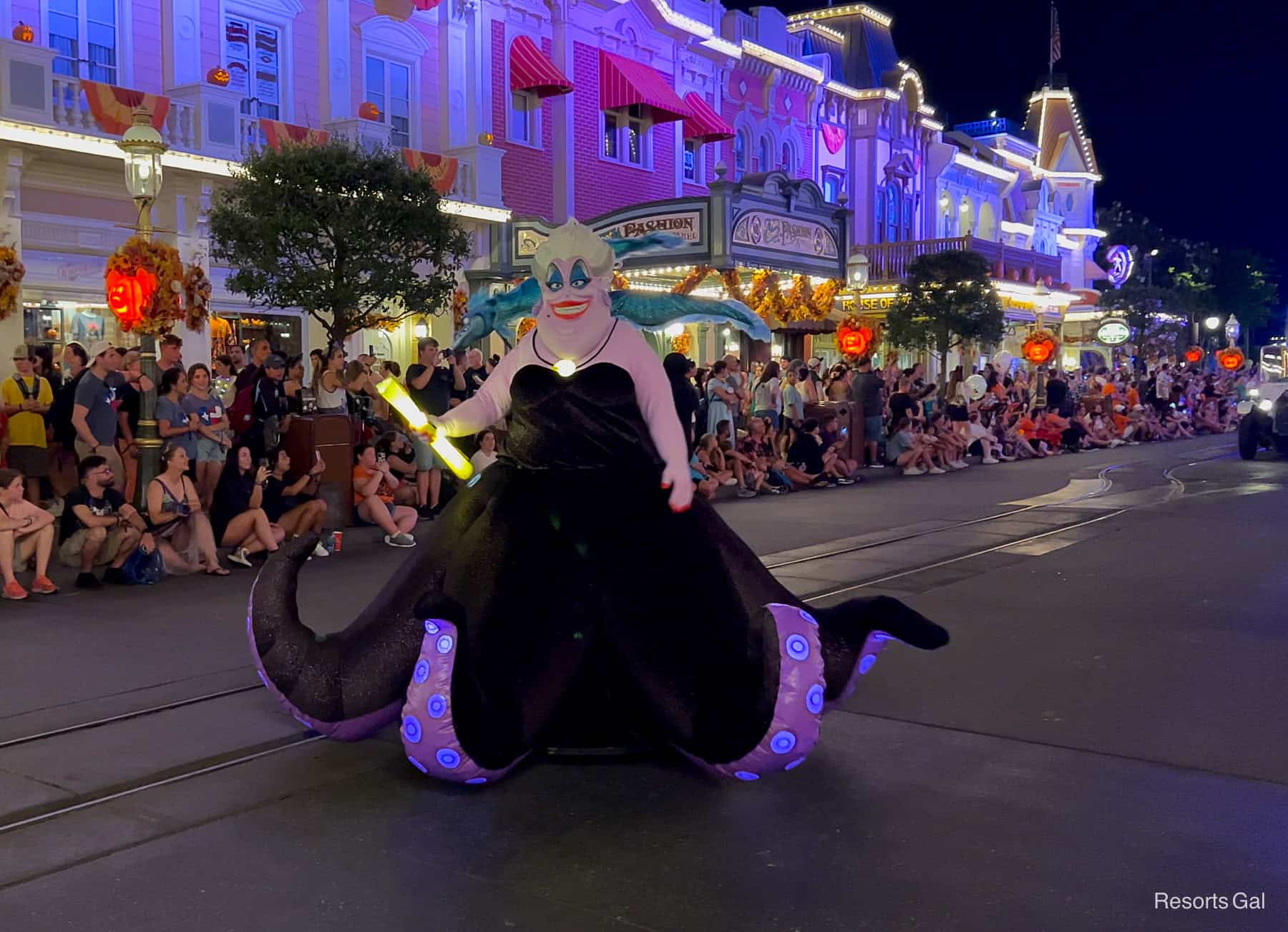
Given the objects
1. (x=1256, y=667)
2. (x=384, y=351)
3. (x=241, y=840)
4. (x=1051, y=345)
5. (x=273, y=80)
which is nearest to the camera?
(x=241, y=840)

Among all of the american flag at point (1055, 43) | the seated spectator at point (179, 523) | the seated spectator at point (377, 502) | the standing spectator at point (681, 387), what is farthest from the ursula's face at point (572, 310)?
the american flag at point (1055, 43)

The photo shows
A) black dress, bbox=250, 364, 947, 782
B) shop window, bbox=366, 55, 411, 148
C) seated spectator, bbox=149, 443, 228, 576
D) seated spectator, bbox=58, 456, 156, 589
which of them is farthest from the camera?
shop window, bbox=366, 55, 411, 148

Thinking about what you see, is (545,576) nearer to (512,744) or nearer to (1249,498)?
(512,744)

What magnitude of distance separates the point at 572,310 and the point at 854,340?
16394 millimetres

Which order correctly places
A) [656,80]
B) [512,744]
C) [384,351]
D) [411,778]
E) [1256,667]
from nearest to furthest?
[512,744] → [411,778] → [1256,667] → [384,351] → [656,80]

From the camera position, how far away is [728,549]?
4605 mm

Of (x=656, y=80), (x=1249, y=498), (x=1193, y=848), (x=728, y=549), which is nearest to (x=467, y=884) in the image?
(x=728, y=549)

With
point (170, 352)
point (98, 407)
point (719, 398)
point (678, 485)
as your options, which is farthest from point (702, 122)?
point (678, 485)

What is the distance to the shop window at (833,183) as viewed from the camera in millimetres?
30406

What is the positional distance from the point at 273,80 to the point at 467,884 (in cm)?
1639

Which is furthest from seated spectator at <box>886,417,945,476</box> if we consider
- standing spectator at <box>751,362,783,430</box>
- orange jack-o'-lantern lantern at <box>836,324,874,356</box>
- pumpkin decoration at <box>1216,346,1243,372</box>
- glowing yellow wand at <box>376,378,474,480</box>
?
pumpkin decoration at <box>1216,346,1243,372</box>

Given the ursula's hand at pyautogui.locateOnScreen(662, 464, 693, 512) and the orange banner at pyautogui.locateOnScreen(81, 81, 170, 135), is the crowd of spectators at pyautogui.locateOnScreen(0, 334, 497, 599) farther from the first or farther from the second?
the orange banner at pyautogui.locateOnScreen(81, 81, 170, 135)

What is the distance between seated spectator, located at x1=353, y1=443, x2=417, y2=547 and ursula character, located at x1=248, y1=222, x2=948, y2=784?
5.74 m

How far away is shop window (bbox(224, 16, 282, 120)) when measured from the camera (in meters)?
17.1
